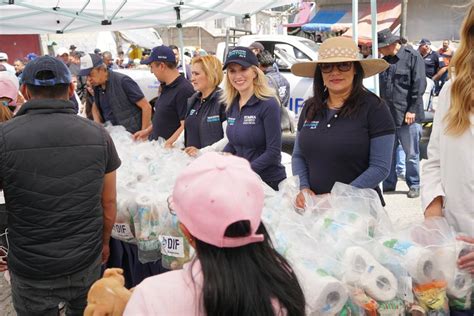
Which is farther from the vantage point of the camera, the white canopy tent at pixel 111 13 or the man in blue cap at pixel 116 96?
the white canopy tent at pixel 111 13

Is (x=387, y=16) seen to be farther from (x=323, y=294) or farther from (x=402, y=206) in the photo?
(x=323, y=294)

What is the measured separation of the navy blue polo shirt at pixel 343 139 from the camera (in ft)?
7.82

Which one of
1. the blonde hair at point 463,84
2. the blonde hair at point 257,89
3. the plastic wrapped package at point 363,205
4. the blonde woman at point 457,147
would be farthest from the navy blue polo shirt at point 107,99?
the blonde hair at point 463,84

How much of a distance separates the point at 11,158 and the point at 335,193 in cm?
142

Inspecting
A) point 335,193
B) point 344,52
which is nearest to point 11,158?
point 335,193

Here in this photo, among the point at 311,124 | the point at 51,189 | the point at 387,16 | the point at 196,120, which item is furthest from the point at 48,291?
the point at 387,16

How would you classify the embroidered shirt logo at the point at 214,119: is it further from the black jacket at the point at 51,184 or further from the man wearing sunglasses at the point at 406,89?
the man wearing sunglasses at the point at 406,89

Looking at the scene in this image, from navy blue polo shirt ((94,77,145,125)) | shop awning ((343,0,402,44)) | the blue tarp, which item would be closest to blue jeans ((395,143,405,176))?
navy blue polo shirt ((94,77,145,125))

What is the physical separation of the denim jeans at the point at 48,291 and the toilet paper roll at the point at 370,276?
1.21 meters

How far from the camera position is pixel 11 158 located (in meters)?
1.93

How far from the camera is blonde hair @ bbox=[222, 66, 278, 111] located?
3.09m

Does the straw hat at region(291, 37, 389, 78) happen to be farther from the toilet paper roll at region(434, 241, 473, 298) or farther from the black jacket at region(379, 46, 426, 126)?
the black jacket at region(379, 46, 426, 126)

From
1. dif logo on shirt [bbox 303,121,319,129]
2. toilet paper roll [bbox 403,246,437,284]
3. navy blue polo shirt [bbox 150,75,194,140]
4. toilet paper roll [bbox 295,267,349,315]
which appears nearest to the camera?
toilet paper roll [bbox 295,267,349,315]

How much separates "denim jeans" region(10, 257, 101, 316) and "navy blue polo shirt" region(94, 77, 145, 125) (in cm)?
260
